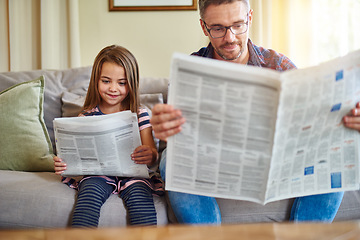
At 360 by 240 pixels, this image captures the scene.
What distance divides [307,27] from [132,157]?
1.57m

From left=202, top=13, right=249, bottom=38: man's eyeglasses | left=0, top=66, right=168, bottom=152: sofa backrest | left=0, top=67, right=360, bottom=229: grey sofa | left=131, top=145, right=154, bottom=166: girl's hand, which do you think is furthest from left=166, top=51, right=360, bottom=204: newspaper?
left=0, top=66, right=168, bottom=152: sofa backrest

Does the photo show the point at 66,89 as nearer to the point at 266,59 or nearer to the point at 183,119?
the point at 266,59

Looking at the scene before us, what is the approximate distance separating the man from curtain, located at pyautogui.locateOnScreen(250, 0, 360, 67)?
96 cm

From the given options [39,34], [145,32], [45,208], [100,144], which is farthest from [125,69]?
[39,34]

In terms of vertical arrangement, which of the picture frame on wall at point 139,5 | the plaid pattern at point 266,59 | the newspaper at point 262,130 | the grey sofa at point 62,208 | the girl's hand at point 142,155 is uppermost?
the picture frame on wall at point 139,5

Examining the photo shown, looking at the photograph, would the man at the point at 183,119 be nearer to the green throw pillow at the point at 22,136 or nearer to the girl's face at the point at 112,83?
the girl's face at the point at 112,83

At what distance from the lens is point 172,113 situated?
3.03ft

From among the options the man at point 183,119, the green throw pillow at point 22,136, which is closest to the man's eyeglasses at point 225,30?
the man at point 183,119

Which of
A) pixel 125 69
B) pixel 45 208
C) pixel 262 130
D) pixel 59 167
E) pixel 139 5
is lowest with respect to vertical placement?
pixel 45 208

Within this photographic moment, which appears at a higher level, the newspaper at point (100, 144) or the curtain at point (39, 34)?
the curtain at point (39, 34)

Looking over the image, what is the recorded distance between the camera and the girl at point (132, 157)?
1203 millimetres

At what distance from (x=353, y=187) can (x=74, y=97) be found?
1.23 meters

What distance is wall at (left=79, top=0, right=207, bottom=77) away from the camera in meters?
2.42

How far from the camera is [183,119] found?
0.93 metres
